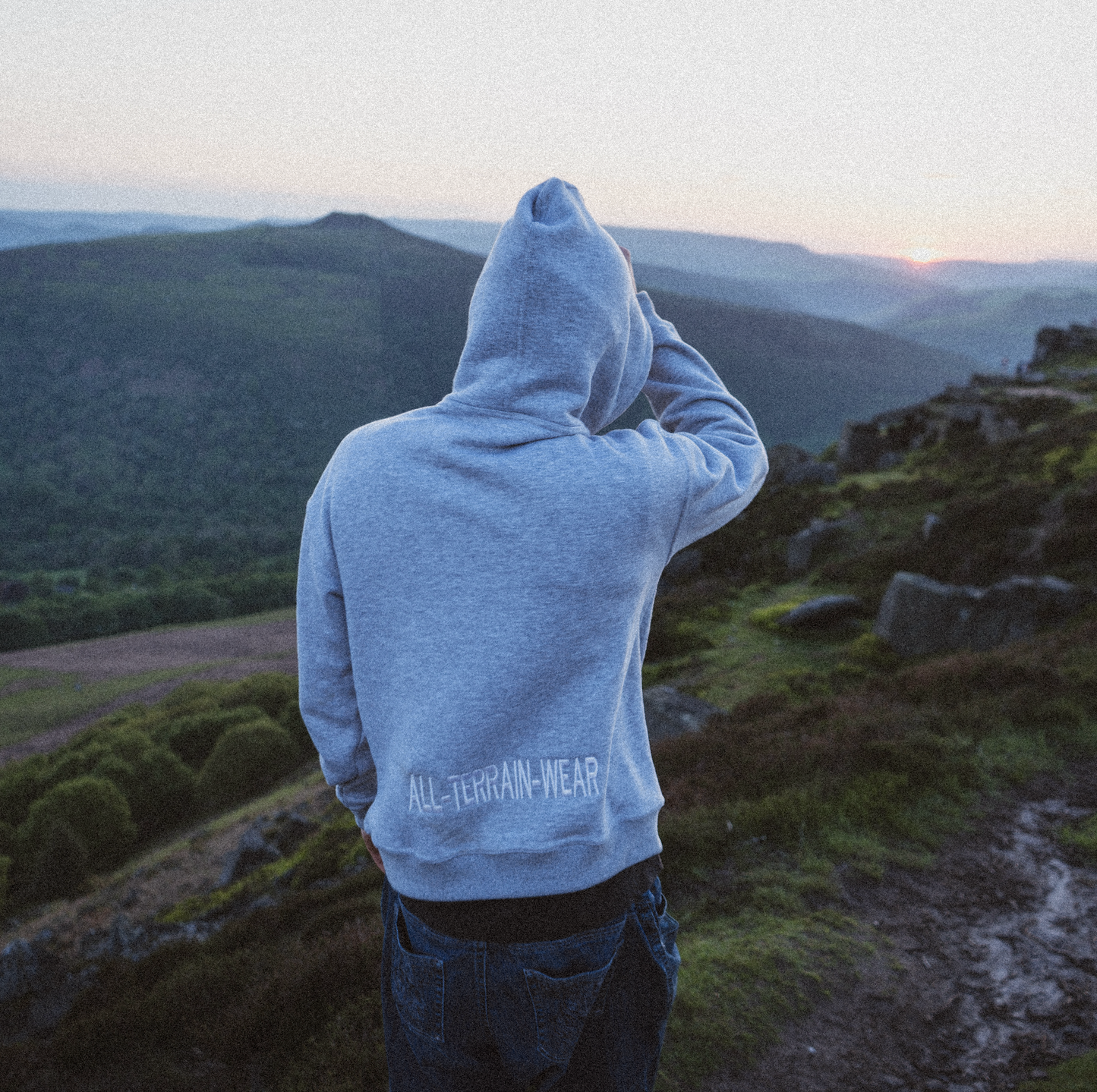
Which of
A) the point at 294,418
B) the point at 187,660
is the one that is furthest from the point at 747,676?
the point at 294,418

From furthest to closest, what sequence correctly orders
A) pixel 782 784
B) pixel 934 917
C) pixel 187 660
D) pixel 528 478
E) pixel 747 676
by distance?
pixel 187 660 < pixel 747 676 < pixel 782 784 < pixel 934 917 < pixel 528 478

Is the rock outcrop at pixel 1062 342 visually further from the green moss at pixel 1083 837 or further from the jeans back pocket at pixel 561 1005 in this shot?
the jeans back pocket at pixel 561 1005

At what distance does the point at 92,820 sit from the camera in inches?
720

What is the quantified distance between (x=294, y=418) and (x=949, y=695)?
144776 mm

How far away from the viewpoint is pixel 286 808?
13297mm

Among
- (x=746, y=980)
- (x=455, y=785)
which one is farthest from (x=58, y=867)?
(x=455, y=785)

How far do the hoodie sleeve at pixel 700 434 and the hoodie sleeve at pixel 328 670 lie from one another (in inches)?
27.8

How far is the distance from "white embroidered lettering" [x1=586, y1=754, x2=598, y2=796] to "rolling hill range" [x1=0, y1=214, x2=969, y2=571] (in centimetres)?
9843

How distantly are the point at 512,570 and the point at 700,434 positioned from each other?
24.8 inches

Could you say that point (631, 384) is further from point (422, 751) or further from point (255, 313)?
point (255, 313)

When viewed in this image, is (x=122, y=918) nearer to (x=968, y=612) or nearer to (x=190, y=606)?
(x=968, y=612)

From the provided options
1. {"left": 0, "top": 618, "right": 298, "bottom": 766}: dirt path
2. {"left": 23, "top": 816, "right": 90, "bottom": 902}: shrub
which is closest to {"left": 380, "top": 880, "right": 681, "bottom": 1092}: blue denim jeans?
{"left": 23, "top": 816, "right": 90, "bottom": 902}: shrub

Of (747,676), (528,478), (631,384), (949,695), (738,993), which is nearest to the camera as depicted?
(528,478)

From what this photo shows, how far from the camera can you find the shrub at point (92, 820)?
58.9 ft
